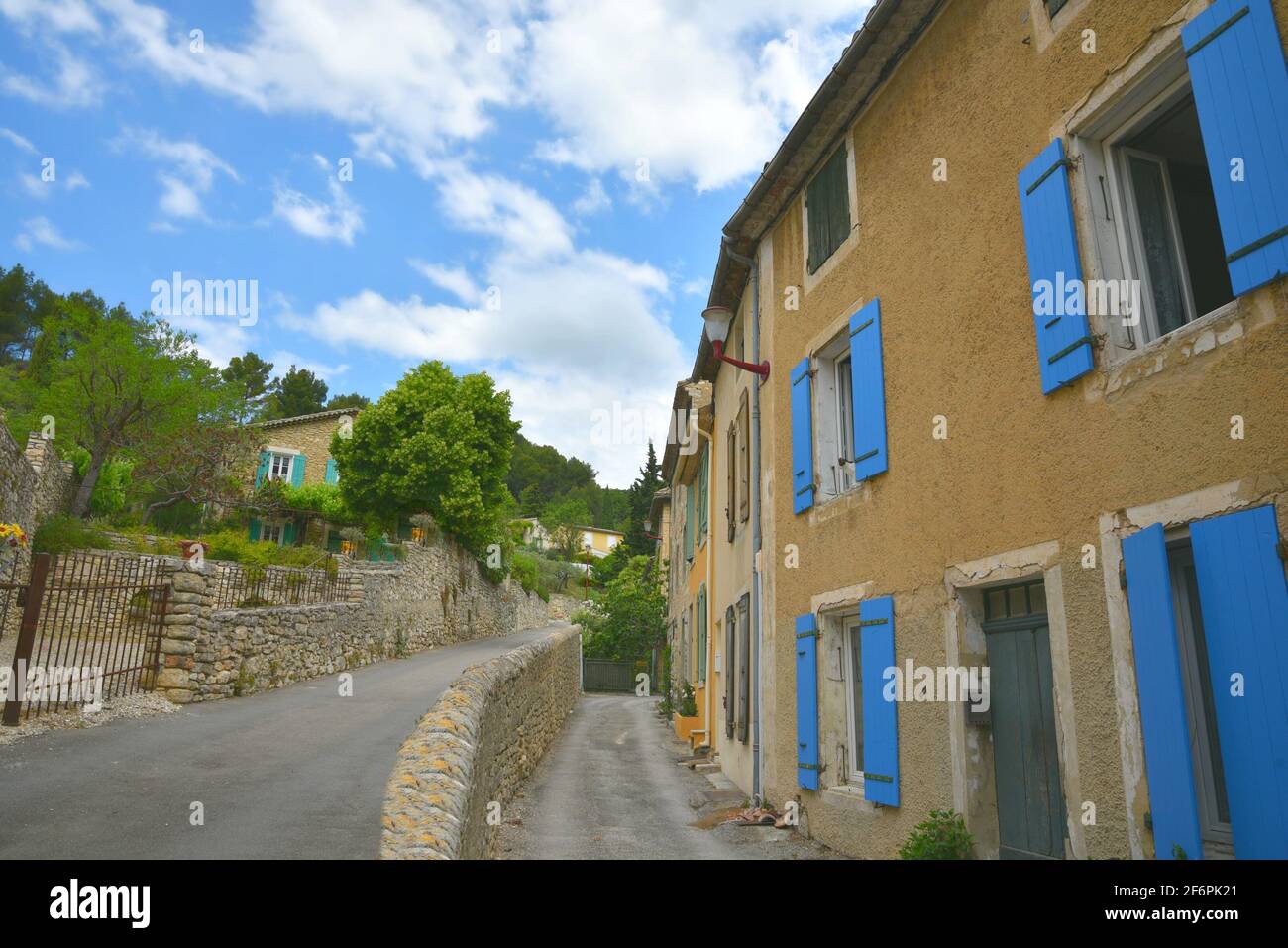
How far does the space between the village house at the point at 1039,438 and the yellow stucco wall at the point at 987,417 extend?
0.02 m

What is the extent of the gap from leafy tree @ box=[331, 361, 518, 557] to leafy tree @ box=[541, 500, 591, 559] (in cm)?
3133

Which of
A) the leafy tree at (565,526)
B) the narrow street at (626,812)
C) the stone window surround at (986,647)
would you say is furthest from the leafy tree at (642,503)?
the stone window surround at (986,647)

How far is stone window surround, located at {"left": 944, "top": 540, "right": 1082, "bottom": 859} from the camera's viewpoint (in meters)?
4.10

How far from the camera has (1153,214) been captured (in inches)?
173

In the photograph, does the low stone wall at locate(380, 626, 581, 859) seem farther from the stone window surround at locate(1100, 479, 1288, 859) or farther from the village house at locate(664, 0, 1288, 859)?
the stone window surround at locate(1100, 479, 1288, 859)

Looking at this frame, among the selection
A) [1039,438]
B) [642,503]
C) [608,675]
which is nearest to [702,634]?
[1039,438]

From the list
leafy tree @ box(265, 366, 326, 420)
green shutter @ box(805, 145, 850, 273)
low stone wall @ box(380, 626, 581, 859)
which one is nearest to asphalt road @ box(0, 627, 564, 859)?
low stone wall @ box(380, 626, 581, 859)

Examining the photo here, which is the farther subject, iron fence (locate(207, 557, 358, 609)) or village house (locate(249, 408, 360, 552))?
village house (locate(249, 408, 360, 552))

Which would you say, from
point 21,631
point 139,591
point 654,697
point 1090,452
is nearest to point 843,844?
point 1090,452

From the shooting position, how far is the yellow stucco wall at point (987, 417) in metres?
3.57

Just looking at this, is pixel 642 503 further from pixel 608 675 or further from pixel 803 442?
pixel 803 442

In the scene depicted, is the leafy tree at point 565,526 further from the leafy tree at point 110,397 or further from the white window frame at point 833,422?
the white window frame at point 833,422

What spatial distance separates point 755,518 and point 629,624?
1861 centimetres
